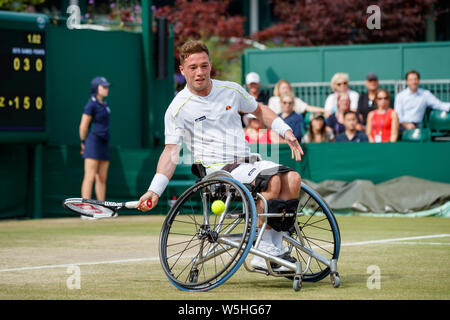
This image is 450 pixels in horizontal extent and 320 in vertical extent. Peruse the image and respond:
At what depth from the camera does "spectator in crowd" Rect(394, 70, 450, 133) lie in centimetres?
1515

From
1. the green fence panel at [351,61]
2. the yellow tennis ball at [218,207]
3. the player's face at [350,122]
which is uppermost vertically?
the green fence panel at [351,61]

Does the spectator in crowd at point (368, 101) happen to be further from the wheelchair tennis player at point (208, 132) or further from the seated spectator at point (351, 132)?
the wheelchair tennis player at point (208, 132)

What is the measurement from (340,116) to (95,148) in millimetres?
4136

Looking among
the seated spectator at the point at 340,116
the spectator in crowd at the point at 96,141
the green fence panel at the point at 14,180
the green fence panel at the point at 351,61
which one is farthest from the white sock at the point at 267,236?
the green fence panel at the point at 351,61

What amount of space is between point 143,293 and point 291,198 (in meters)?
1.17

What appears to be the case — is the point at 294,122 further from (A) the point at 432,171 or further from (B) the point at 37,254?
(B) the point at 37,254

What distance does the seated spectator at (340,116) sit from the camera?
15.2 m

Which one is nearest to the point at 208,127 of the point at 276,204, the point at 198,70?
the point at 198,70

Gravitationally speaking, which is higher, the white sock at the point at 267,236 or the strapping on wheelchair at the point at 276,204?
the strapping on wheelchair at the point at 276,204

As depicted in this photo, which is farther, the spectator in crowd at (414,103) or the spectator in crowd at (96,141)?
the spectator in crowd at (414,103)

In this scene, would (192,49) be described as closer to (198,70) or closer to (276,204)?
(198,70)

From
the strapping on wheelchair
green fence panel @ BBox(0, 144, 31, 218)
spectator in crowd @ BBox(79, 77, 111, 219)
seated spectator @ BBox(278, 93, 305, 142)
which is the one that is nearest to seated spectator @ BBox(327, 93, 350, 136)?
seated spectator @ BBox(278, 93, 305, 142)

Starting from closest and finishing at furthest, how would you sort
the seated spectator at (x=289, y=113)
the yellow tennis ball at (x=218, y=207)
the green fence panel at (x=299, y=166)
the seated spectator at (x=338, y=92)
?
the yellow tennis ball at (x=218, y=207)
the green fence panel at (x=299, y=166)
the seated spectator at (x=289, y=113)
the seated spectator at (x=338, y=92)

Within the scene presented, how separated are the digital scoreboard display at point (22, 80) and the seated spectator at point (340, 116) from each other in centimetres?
471
